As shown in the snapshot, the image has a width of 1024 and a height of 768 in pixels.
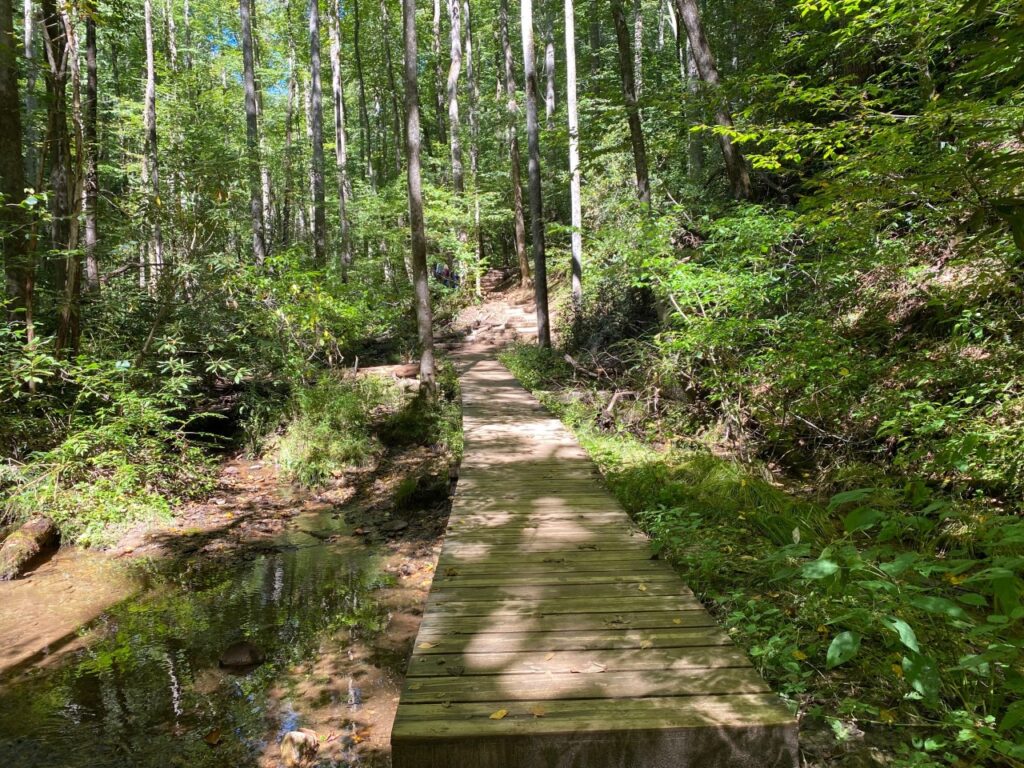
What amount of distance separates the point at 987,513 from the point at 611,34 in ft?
126

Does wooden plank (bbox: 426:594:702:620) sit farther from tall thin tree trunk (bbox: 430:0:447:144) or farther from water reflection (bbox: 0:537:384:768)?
tall thin tree trunk (bbox: 430:0:447:144)

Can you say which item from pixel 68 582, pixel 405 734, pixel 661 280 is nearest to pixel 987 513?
pixel 661 280

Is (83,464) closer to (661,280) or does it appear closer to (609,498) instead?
(609,498)

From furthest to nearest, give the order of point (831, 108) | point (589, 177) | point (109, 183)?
point (109, 183), point (589, 177), point (831, 108)

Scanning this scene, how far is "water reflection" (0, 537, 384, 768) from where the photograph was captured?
370cm

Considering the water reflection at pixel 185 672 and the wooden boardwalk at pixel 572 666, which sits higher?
the wooden boardwalk at pixel 572 666

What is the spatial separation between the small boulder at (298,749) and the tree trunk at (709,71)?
922 centimetres

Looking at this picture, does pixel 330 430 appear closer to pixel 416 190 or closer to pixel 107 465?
pixel 107 465

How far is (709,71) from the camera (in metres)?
8.80

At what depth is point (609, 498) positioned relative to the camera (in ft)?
18.2

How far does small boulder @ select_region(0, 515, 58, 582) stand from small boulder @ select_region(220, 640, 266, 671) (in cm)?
339

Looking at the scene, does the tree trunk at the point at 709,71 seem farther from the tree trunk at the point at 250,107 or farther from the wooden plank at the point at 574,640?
the tree trunk at the point at 250,107

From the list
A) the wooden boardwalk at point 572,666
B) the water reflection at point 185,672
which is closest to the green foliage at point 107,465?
the water reflection at point 185,672

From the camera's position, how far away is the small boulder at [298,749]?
3506mm
